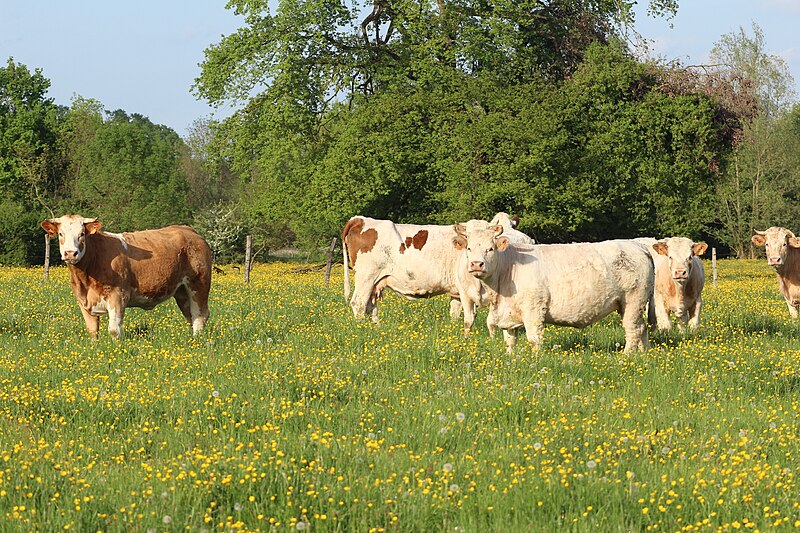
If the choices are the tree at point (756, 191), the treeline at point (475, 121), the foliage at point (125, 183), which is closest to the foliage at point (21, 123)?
the foliage at point (125, 183)

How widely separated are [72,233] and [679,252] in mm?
8795

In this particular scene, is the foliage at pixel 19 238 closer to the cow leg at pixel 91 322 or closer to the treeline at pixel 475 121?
the treeline at pixel 475 121

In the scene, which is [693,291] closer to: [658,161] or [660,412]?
[660,412]

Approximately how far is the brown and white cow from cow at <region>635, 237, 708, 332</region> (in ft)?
23.1

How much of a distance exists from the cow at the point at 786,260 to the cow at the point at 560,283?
6.40m

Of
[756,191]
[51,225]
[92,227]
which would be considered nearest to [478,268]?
[92,227]

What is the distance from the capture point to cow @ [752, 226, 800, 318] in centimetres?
1739

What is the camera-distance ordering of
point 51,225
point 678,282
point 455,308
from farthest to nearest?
point 455,308 → point 678,282 → point 51,225

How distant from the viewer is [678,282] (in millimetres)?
14156

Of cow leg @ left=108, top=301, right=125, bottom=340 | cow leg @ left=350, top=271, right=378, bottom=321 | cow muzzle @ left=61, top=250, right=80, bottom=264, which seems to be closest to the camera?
cow muzzle @ left=61, top=250, right=80, bottom=264

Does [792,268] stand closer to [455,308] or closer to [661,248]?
[661,248]

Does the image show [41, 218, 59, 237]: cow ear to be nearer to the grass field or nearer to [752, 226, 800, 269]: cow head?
the grass field

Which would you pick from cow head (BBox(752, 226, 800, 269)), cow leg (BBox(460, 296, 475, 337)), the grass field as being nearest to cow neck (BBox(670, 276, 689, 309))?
the grass field

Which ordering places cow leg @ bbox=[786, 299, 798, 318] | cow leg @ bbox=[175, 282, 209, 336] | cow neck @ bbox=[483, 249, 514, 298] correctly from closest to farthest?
1. cow neck @ bbox=[483, 249, 514, 298]
2. cow leg @ bbox=[175, 282, 209, 336]
3. cow leg @ bbox=[786, 299, 798, 318]
